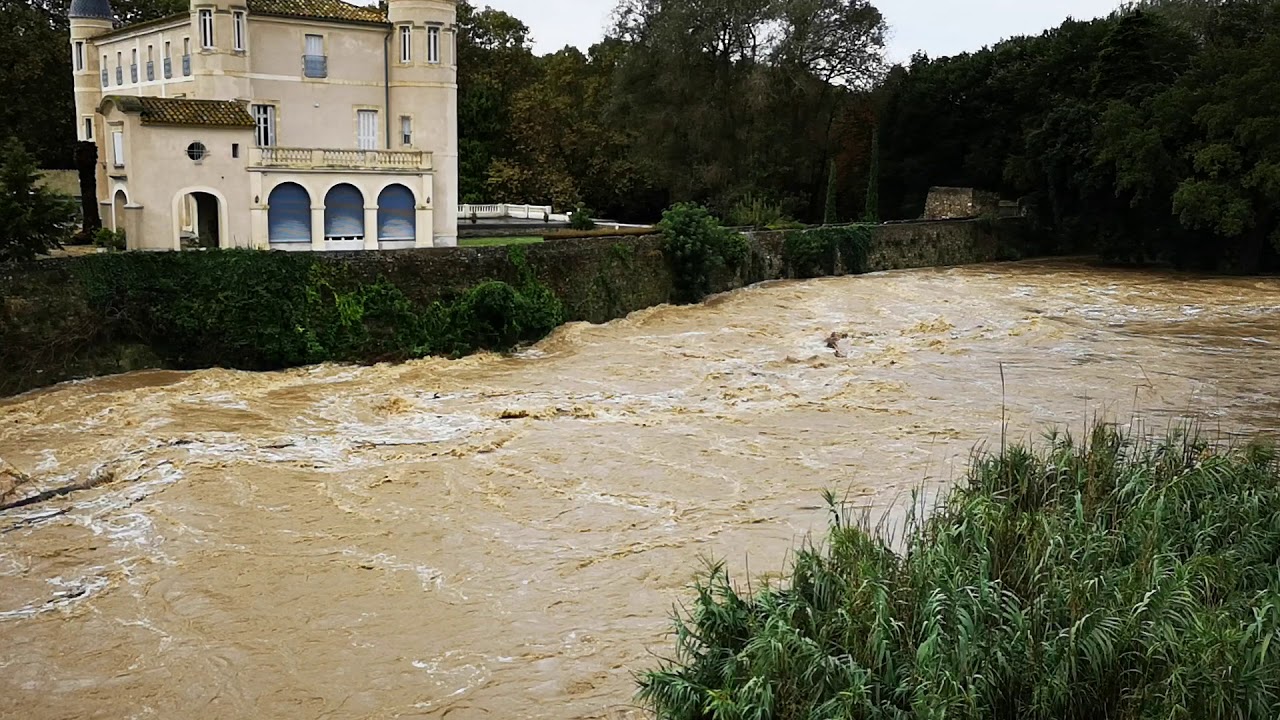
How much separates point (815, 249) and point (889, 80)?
12672 millimetres

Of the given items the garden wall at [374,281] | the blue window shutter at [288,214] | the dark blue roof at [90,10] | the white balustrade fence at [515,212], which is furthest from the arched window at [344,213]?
the dark blue roof at [90,10]

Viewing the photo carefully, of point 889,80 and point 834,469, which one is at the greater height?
point 889,80

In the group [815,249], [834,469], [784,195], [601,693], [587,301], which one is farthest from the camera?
[784,195]

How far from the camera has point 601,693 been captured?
1049cm

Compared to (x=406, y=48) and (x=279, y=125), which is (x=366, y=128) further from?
(x=406, y=48)

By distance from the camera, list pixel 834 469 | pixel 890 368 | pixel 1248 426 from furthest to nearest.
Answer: pixel 890 368
pixel 1248 426
pixel 834 469

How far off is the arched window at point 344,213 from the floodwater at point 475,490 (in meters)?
7.49

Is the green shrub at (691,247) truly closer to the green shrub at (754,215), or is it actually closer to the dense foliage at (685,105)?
the green shrub at (754,215)

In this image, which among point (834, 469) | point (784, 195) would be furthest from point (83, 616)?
point (784, 195)

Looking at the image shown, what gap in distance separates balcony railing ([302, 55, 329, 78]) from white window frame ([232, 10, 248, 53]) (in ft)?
6.22

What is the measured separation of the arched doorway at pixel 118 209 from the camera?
97.8 feet

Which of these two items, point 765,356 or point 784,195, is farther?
point 784,195

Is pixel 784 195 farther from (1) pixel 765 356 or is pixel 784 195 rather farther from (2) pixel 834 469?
(2) pixel 834 469

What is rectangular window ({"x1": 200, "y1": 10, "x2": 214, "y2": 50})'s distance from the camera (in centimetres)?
3180
